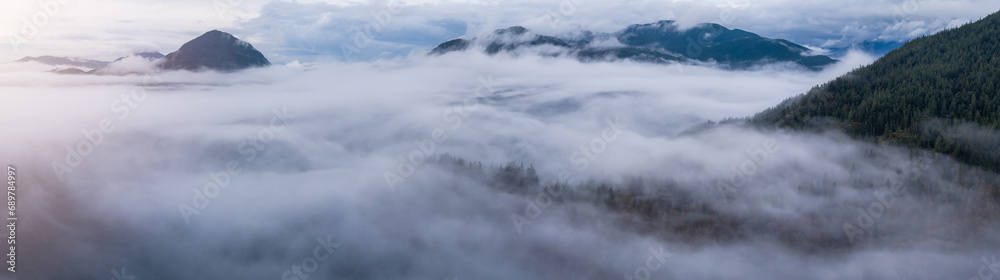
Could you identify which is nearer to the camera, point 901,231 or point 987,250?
point 987,250

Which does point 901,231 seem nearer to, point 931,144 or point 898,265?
point 898,265

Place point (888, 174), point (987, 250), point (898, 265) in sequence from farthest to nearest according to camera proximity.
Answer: point (888, 174)
point (898, 265)
point (987, 250)

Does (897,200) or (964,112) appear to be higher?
(964,112)

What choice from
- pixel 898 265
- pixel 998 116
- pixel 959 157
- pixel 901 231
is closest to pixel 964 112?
pixel 998 116

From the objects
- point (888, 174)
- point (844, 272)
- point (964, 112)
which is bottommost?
point (844, 272)

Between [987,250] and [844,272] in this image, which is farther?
[844,272]

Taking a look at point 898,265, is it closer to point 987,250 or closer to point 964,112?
point 987,250

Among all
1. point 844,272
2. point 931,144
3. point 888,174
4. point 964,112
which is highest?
point 964,112

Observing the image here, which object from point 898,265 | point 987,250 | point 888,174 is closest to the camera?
point 987,250

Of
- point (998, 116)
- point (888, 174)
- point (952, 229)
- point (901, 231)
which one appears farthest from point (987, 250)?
point (998, 116)
